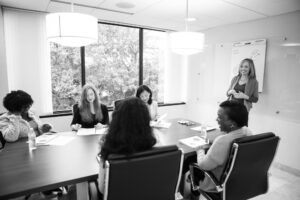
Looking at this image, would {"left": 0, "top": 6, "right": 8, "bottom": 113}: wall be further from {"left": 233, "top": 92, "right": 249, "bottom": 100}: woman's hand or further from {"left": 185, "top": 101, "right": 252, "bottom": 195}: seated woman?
{"left": 233, "top": 92, "right": 249, "bottom": 100}: woman's hand

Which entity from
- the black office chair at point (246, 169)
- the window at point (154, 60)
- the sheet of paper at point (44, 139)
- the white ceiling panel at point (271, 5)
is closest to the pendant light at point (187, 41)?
the white ceiling panel at point (271, 5)

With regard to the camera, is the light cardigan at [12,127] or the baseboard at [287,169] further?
the baseboard at [287,169]

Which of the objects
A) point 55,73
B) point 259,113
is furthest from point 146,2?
point 259,113

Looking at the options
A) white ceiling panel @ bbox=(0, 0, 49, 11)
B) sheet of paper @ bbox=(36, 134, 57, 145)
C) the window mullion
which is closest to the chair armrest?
sheet of paper @ bbox=(36, 134, 57, 145)

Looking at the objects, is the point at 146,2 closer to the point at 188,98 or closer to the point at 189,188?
the point at 189,188

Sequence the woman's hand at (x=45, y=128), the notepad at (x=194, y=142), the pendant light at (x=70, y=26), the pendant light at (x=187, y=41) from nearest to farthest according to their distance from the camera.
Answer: the pendant light at (x=70, y=26), the notepad at (x=194, y=142), the pendant light at (x=187, y=41), the woman's hand at (x=45, y=128)

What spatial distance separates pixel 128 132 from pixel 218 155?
0.74 m

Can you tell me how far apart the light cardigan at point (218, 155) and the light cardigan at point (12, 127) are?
1760mm

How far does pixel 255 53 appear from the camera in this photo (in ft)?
11.3

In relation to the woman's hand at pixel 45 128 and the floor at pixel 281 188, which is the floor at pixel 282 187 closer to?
the floor at pixel 281 188

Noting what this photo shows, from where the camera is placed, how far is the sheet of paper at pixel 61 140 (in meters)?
2.03

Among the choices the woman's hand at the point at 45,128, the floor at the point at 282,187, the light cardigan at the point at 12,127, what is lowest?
the floor at the point at 282,187

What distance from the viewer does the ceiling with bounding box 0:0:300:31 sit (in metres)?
2.70

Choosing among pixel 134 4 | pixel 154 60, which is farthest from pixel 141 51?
pixel 134 4
